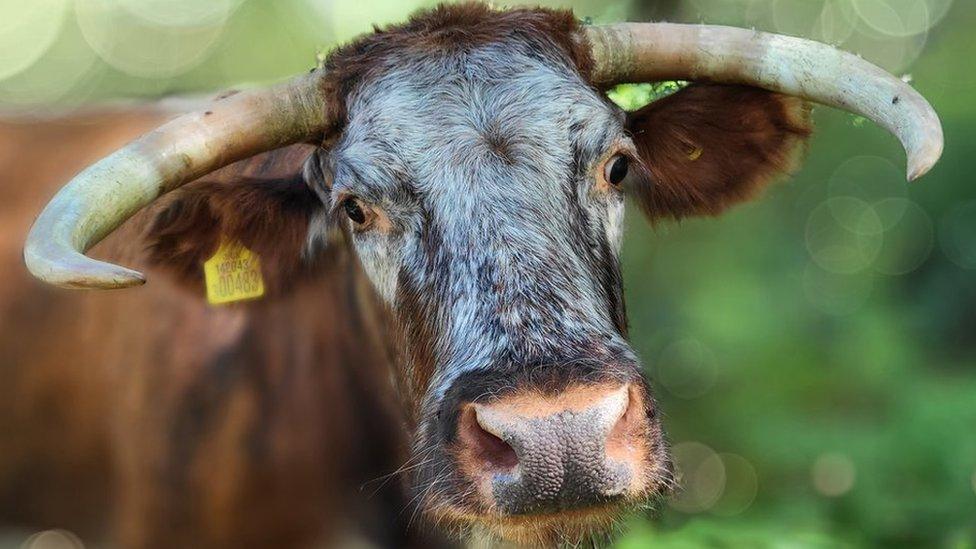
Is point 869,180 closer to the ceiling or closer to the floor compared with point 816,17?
closer to the floor

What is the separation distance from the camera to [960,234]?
7793 millimetres

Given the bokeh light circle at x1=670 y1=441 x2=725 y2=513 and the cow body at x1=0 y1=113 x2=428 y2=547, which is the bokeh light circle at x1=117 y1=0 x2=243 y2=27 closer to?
the bokeh light circle at x1=670 y1=441 x2=725 y2=513

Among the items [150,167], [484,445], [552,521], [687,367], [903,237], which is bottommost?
[687,367]

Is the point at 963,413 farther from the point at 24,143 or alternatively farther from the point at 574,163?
the point at 24,143

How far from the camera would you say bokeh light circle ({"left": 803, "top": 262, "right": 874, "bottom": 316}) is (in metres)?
7.60

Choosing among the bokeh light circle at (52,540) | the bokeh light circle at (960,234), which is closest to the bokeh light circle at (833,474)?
the bokeh light circle at (960,234)

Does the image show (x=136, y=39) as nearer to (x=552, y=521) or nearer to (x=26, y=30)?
(x=26, y=30)

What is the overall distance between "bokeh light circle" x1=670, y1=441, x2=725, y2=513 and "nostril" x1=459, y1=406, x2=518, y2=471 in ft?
14.4

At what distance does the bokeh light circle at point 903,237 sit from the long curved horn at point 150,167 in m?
5.48

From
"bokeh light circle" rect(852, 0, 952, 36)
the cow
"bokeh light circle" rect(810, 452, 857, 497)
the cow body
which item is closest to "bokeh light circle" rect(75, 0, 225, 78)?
"bokeh light circle" rect(852, 0, 952, 36)

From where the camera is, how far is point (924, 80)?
26.1ft

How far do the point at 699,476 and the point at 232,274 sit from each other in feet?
14.6

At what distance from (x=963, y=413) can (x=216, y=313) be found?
4067mm

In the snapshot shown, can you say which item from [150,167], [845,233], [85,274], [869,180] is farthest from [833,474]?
[85,274]
